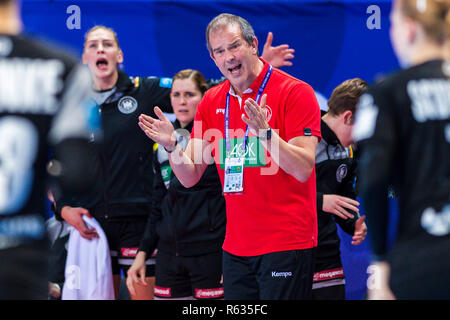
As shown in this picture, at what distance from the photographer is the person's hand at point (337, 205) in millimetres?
3834

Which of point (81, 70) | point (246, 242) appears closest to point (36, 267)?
point (81, 70)

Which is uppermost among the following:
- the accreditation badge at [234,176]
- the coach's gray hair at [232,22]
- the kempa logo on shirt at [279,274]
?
the coach's gray hair at [232,22]

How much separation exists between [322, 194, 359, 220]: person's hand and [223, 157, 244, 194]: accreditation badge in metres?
1.13

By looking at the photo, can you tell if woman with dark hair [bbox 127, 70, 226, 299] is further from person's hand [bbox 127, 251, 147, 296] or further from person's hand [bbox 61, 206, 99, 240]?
person's hand [bbox 61, 206, 99, 240]

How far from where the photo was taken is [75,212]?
4277mm

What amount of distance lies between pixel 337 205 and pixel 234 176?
118 cm

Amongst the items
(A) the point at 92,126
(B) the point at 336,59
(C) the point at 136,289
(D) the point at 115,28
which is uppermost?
(D) the point at 115,28

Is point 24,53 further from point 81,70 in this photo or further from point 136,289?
point 136,289

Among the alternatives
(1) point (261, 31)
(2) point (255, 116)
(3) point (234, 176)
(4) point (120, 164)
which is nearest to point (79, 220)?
(4) point (120, 164)

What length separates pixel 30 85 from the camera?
1862 mm

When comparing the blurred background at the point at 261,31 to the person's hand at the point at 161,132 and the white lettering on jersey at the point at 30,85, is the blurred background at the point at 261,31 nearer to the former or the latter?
the person's hand at the point at 161,132

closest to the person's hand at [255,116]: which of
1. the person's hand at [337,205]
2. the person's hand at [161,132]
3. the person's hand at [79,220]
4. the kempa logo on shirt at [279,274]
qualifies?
the person's hand at [161,132]

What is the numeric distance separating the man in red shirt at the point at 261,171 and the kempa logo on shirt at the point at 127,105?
143cm
